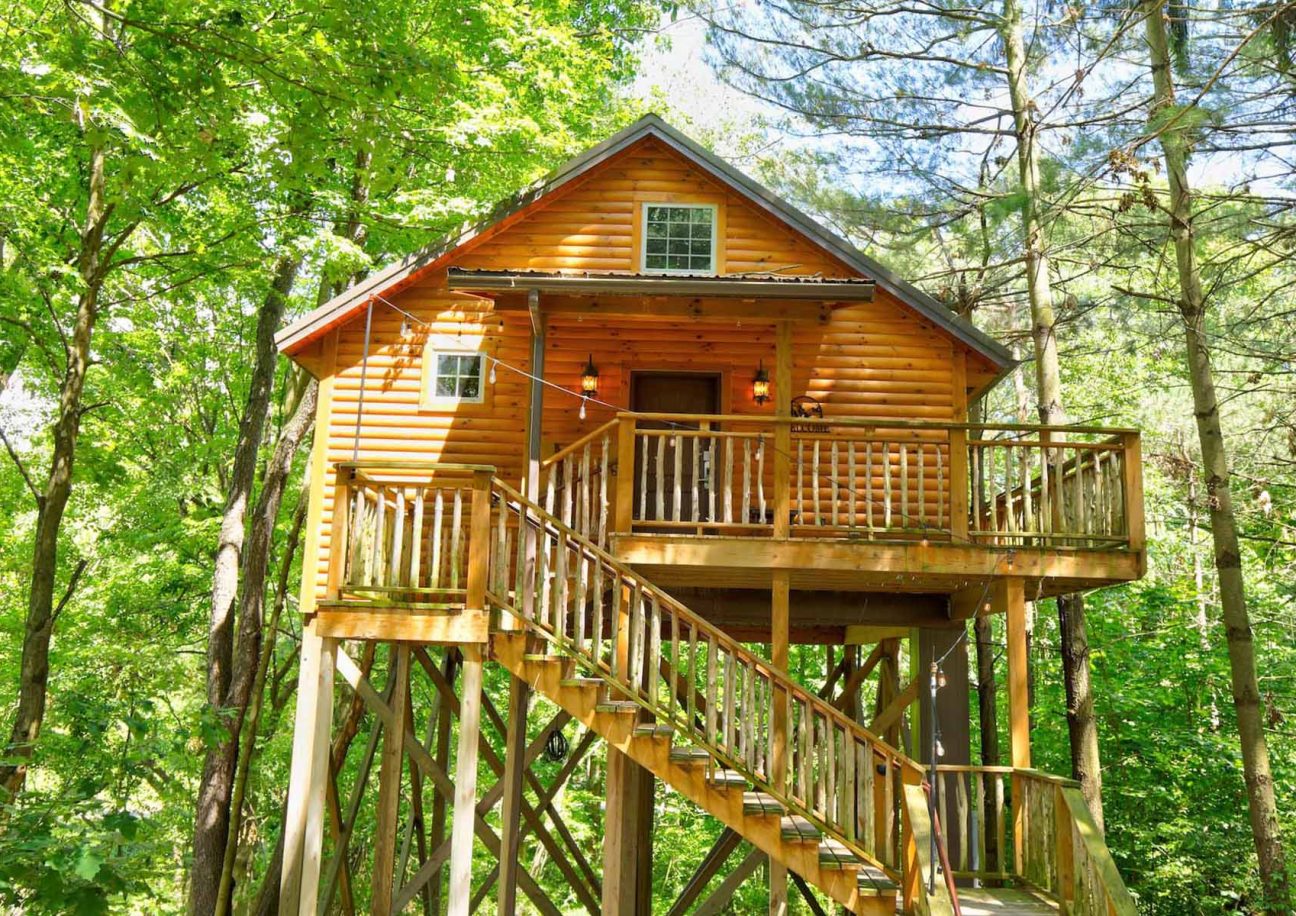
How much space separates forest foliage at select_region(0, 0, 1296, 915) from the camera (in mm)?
7504

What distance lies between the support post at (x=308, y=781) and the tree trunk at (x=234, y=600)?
3974 millimetres

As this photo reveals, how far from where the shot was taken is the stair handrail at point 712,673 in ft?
29.9

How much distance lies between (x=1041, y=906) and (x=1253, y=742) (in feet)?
Answer: 13.8

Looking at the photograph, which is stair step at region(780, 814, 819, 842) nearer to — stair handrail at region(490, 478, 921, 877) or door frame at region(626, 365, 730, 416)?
stair handrail at region(490, 478, 921, 877)

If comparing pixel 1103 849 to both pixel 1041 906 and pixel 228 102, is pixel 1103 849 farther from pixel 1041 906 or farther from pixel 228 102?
pixel 228 102

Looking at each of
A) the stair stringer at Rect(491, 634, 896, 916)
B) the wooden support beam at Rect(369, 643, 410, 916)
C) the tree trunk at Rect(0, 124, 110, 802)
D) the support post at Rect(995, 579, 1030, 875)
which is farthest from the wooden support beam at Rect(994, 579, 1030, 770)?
the tree trunk at Rect(0, 124, 110, 802)

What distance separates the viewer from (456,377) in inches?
520

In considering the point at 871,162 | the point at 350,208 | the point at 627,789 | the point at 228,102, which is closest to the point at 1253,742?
the point at 627,789

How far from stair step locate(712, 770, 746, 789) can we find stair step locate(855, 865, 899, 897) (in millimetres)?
1239

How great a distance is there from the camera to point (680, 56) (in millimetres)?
38562

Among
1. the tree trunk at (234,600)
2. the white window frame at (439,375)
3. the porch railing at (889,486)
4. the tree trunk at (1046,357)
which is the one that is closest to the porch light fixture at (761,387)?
the porch railing at (889,486)

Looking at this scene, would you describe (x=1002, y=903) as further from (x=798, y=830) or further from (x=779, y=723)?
(x=779, y=723)

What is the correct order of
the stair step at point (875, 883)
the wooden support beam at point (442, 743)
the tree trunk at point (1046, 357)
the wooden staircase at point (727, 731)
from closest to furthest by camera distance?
the stair step at point (875, 883), the wooden staircase at point (727, 731), the tree trunk at point (1046, 357), the wooden support beam at point (442, 743)

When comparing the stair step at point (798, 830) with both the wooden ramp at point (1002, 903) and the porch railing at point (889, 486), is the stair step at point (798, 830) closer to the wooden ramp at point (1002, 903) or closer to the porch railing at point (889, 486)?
the wooden ramp at point (1002, 903)
